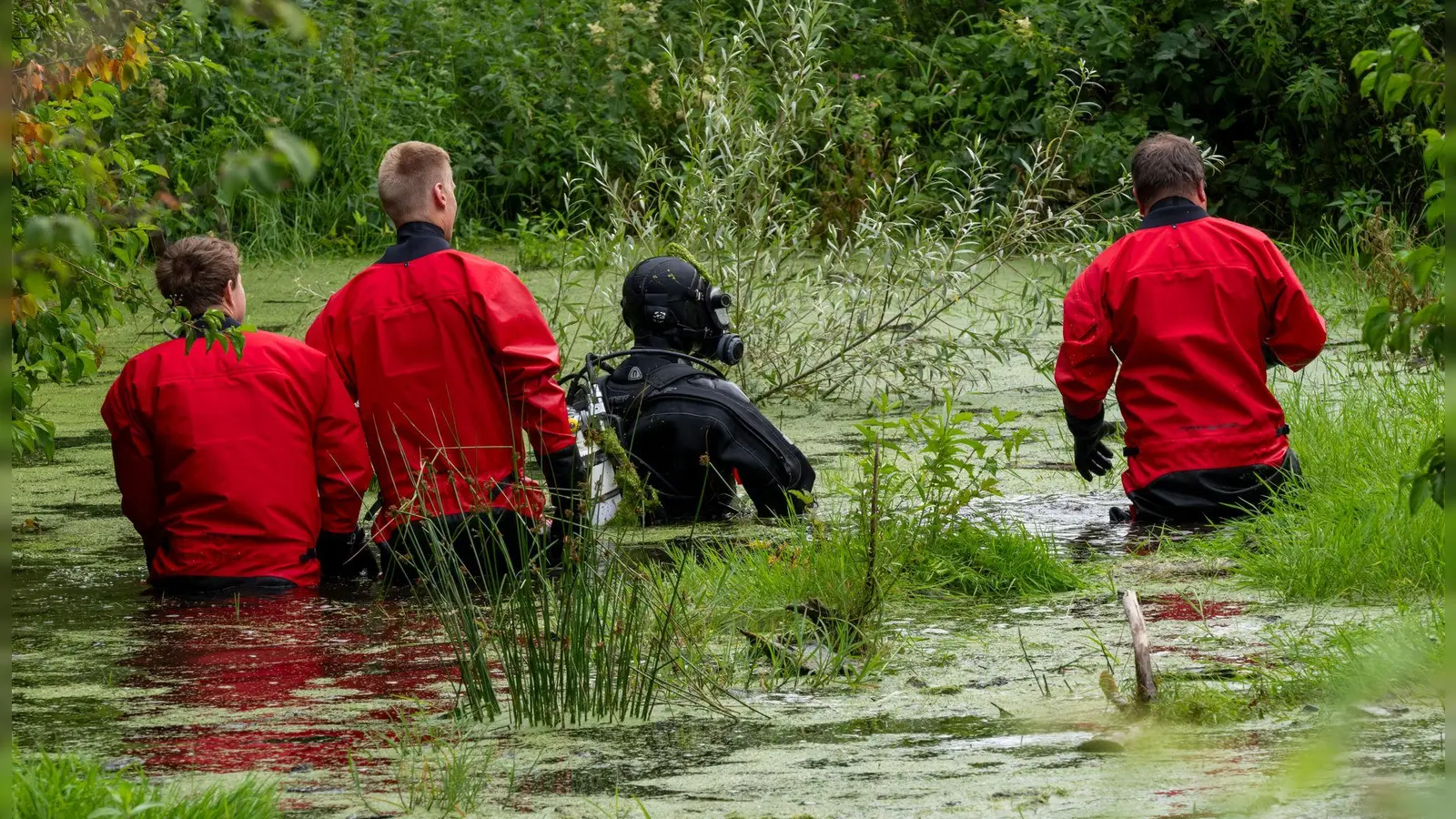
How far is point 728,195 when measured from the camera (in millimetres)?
6957

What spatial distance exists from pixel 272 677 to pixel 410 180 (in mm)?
1573

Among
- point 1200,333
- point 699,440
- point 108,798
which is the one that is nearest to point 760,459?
point 699,440

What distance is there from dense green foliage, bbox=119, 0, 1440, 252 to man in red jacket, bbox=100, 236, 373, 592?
5734 millimetres

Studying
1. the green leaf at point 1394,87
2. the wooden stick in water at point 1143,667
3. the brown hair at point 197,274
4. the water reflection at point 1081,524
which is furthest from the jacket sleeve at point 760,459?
the green leaf at point 1394,87

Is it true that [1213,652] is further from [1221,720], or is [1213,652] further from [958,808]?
[958,808]

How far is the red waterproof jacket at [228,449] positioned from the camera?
4430 millimetres

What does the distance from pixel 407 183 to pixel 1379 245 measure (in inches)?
186

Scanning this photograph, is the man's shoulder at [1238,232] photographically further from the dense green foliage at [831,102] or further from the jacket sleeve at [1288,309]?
the dense green foliage at [831,102]

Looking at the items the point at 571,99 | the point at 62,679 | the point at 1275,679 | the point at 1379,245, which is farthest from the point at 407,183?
the point at 571,99

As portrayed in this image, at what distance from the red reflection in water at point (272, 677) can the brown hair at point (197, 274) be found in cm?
75

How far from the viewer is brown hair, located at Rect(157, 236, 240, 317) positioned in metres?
4.45

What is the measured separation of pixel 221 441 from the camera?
443 cm

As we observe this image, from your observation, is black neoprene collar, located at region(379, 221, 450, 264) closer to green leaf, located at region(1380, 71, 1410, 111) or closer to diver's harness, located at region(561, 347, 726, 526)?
diver's harness, located at region(561, 347, 726, 526)

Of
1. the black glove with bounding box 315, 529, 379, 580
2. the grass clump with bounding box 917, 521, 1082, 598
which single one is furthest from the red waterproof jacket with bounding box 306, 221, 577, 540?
the grass clump with bounding box 917, 521, 1082, 598
